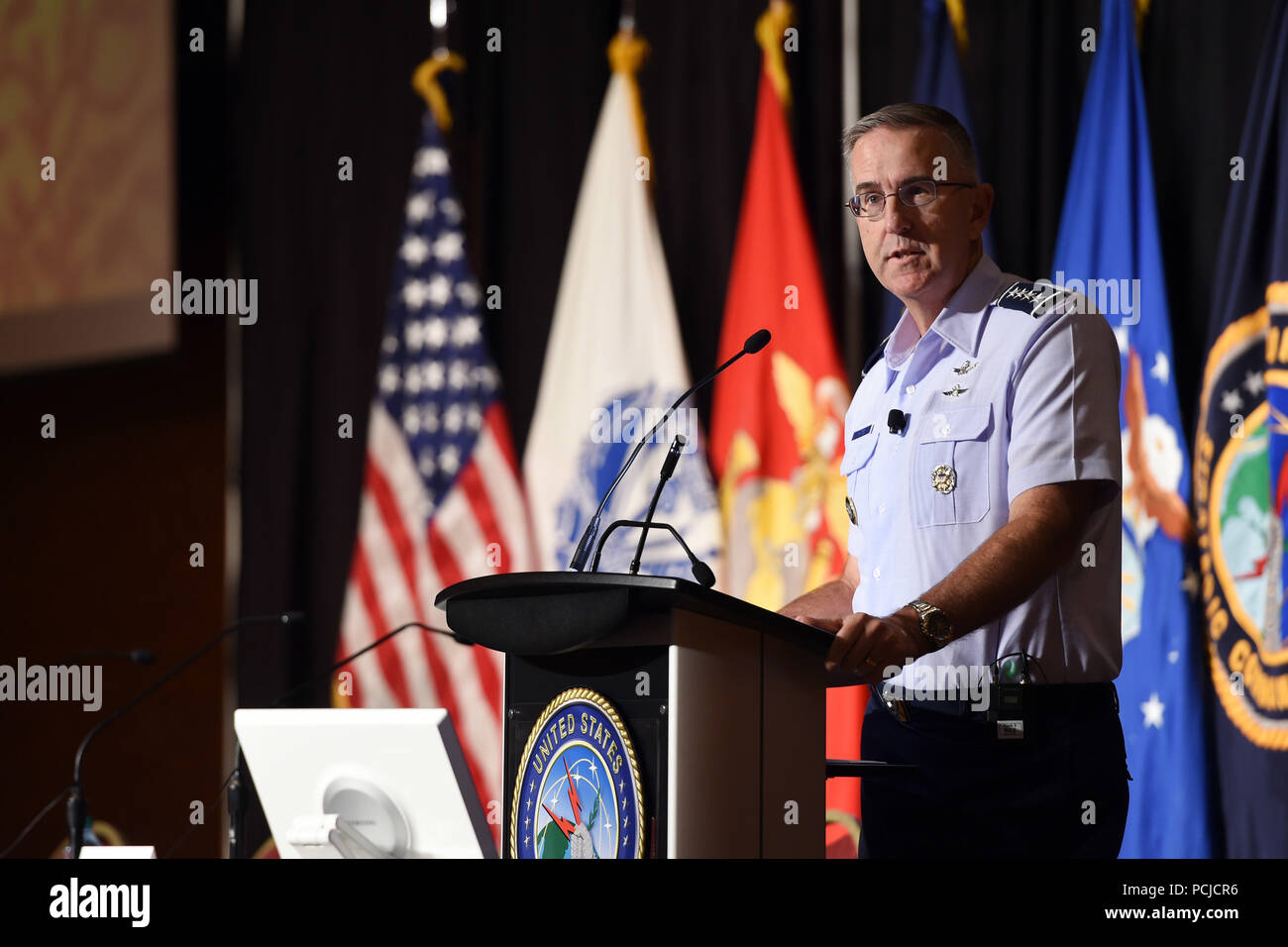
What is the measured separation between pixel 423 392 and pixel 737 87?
1394mm

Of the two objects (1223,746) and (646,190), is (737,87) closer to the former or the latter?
(646,190)

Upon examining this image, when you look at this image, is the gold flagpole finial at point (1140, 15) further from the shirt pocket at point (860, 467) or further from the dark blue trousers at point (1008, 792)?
the dark blue trousers at point (1008, 792)

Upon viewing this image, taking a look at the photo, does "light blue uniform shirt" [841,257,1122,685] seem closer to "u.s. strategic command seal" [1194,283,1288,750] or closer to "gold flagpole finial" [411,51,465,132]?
"u.s. strategic command seal" [1194,283,1288,750]

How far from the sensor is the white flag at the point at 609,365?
405 centimetres

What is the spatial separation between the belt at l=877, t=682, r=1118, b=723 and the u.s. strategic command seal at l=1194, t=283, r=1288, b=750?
5.54 ft

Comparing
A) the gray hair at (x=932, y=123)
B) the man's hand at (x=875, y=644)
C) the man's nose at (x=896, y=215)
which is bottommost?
the man's hand at (x=875, y=644)

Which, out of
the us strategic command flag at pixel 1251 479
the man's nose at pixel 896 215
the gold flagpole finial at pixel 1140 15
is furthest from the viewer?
the gold flagpole finial at pixel 1140 15

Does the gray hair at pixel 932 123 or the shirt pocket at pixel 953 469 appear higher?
the gray hair at pixel 932 123

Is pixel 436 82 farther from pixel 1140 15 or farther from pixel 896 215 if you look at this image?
pixel 896 215

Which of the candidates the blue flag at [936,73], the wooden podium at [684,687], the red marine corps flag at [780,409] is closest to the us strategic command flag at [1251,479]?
the blue flag at [936,73]

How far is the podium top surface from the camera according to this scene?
4.35ft

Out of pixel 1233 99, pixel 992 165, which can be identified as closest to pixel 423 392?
pixel 992 165

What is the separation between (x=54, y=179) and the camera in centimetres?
476
